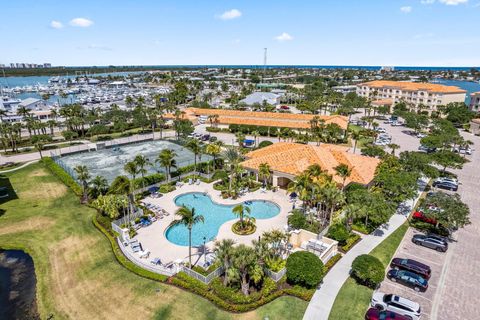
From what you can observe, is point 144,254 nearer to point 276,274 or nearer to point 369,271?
point 276,274

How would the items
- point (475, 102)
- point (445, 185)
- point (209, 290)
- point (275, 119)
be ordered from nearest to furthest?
point (209, 290) < point (445, 185) < point (275, 119) < point (475, 102)

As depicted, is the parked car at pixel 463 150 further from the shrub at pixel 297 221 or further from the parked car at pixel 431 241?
the shrub at pixel 297 221

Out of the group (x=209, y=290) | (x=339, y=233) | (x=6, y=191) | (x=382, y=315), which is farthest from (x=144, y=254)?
(x=6, y=191)

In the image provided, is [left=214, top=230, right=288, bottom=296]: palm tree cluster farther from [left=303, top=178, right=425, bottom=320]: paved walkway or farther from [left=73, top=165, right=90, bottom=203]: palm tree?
[left=73, top=165, right=90, bottom=203]: palm tree

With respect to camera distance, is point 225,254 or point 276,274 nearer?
point 225,254

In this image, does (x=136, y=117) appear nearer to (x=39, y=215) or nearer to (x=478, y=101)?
(x=39, y=215)

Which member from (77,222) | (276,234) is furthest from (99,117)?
(276,234)
